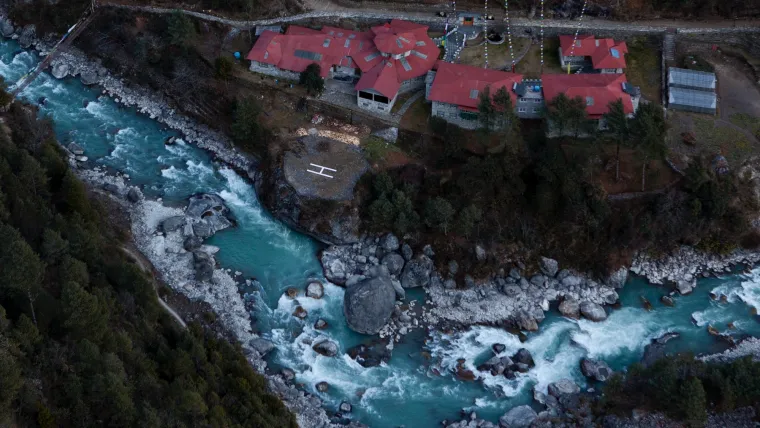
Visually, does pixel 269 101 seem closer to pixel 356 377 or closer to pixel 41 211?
pixel 41 211

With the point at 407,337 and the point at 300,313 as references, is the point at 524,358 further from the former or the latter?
the point at 300,313

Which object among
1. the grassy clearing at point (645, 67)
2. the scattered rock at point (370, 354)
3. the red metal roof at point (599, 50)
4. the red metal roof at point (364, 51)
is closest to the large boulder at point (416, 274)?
the scattered rock at point (370, 354)

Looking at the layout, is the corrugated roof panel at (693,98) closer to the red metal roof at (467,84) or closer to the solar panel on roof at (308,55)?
the red metal roof at (467,84)

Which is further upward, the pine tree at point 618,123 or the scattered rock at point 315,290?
the pine tree at point 618,123

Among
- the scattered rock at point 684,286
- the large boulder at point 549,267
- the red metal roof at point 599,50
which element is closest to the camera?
the scattered rock at point 684,286

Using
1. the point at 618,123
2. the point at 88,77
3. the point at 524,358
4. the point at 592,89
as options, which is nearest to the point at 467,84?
the point at 592,89

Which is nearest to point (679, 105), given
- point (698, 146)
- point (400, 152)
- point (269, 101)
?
point (698, 146)
